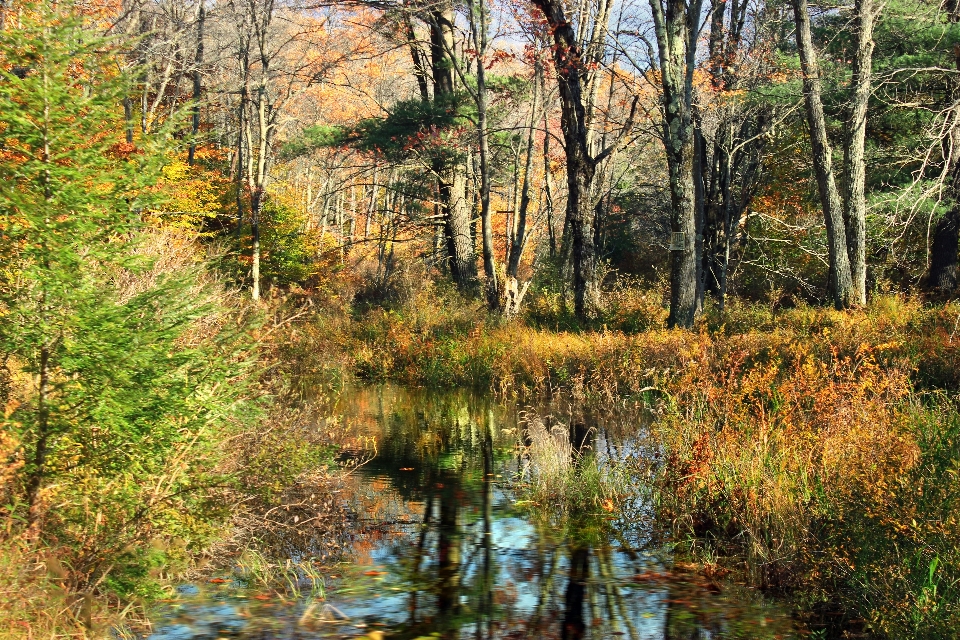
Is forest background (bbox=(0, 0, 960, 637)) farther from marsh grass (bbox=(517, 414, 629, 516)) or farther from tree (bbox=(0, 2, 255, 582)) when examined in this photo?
marsh grass (bbox=(517, 414, 629, 516))

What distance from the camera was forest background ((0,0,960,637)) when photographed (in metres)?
5.55

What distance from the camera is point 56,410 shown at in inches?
218

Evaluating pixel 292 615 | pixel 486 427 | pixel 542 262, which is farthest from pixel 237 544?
pixel 542 262

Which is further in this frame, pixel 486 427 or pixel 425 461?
pixel 486 427

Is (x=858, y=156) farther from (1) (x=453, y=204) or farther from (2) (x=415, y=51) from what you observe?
(2) (x=415, y=51)

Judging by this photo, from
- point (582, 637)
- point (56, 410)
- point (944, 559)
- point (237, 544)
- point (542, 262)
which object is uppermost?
point (542, 262)

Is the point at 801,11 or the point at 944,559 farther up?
the point at 801,11

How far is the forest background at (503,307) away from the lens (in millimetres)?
5547

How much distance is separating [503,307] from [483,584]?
14.1 m

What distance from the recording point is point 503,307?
21000mm

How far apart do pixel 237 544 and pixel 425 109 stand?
55.5 ft

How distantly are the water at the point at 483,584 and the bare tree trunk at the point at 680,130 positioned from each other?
6518mm

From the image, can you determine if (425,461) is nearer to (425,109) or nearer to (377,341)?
(377,341)

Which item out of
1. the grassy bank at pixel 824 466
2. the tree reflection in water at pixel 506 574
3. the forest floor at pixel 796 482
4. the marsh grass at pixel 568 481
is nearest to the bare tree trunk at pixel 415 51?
the grassy bank at pixel 824 466
